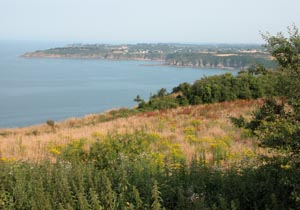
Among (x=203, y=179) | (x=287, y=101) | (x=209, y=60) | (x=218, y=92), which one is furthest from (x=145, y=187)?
(x=209, y=60)

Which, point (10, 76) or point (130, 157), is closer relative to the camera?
point (130, 157)

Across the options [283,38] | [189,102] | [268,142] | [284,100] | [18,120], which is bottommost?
[18,120]

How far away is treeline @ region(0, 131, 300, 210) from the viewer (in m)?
4.85

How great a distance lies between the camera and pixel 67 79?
283ft

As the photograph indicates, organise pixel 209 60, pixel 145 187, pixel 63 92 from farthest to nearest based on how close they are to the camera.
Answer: pixel 209 60 → pixel 63 92 → pixel 145 187

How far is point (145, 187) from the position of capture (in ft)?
17.4

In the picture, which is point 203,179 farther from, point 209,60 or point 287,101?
point 209,60

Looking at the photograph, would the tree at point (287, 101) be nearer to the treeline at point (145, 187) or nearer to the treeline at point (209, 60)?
the treeline at point (145, 187)

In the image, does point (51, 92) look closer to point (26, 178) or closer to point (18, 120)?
point (18, 120)

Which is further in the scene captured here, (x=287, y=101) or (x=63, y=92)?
(x=63, y=92)

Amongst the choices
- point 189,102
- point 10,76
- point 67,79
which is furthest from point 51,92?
point 189,102

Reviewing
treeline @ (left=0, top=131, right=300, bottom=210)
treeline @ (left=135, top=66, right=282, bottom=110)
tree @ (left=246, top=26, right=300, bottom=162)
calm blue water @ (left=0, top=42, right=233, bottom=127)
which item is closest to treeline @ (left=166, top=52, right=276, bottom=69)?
calm blue water @ (left=0, top=42, right=233, bottom=127)

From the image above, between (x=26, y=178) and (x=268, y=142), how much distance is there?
12.4 feet

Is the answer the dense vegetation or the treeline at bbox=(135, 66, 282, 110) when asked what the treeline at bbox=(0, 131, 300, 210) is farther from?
the treeline at bbox=(135, 66, 282, 110)
